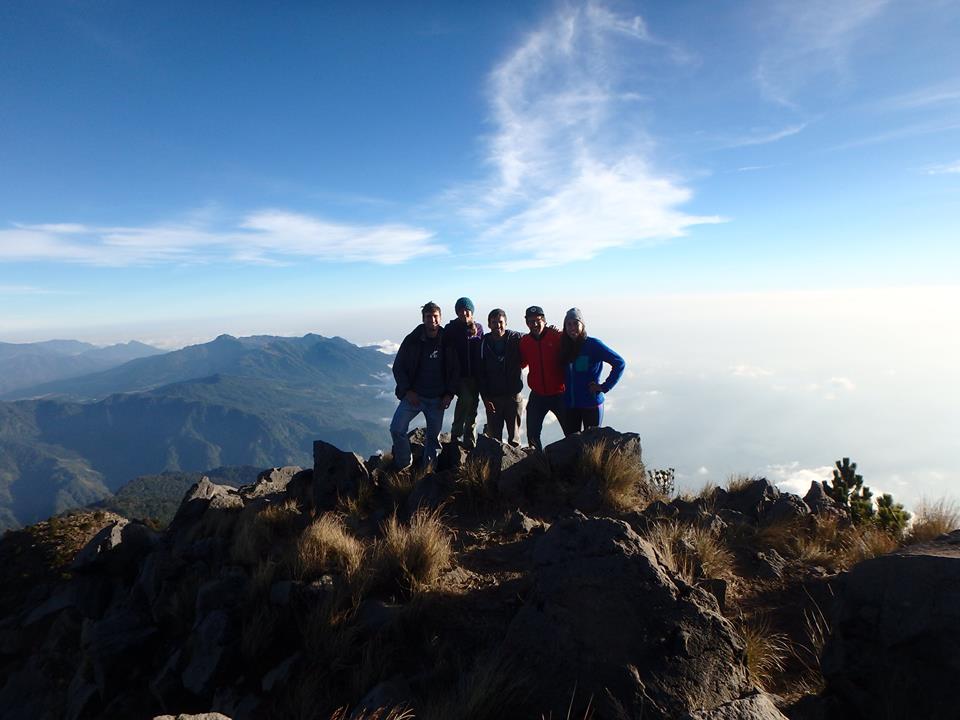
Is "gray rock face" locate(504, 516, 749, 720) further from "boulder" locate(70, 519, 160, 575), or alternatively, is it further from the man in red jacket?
"boulder" locate(70, 519, 160, 575)

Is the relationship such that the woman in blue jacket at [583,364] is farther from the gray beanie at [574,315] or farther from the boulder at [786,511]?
the boulder at [786,511]

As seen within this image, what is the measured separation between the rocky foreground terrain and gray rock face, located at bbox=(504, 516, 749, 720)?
15 millimetres

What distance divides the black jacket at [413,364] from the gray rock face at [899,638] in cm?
657

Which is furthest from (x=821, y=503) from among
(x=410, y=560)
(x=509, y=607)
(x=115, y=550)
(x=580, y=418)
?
(x=115, y=550)

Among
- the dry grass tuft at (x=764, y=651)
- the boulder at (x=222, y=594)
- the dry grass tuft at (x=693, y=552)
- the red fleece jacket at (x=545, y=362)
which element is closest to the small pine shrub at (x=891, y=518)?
the dry grass tuft at (x=693, y=552)

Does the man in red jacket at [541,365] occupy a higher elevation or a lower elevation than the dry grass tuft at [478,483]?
higher

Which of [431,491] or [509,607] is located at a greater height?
[431,491]

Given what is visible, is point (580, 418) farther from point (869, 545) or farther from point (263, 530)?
point (263, 530)

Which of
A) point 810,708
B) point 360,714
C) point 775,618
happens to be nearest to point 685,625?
point 810,708

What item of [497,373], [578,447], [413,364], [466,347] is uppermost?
[466,347]

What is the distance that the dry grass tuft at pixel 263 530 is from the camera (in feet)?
24.2

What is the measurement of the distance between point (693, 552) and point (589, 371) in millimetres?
4252

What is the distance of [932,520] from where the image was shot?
21.4 ft

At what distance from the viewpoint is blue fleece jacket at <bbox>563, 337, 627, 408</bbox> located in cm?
908
